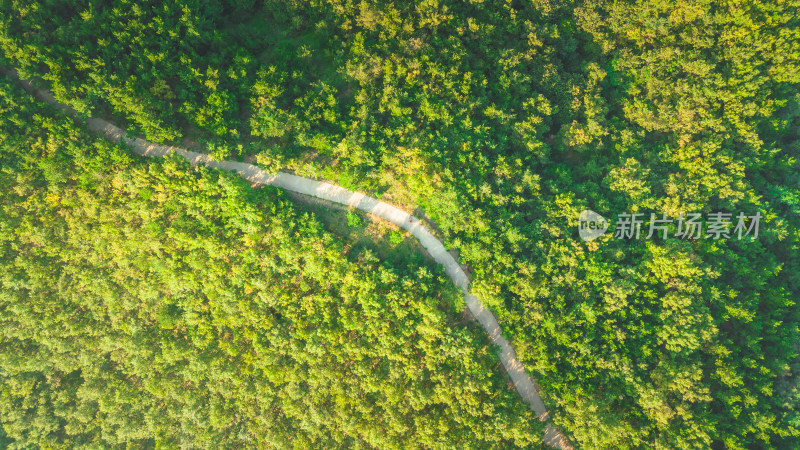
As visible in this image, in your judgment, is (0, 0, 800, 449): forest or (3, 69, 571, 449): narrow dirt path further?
(3, 69, 571, 449): narrow dirt path

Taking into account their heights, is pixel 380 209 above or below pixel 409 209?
below

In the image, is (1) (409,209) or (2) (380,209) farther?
(2) (380,209)

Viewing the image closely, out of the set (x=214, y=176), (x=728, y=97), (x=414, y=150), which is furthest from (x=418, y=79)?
(x=728, y=97)

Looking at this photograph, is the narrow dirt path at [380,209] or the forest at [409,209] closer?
the forest at [409,209]
